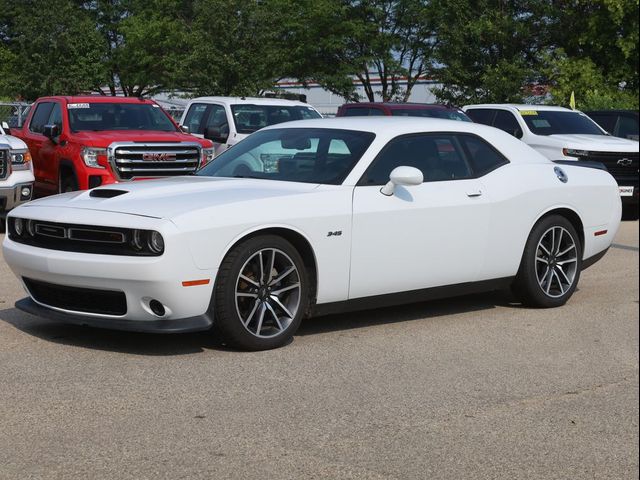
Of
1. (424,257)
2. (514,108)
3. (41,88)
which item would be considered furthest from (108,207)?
(41,88)

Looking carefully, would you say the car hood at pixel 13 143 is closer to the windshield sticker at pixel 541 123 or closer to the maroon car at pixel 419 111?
the maroon car at pixel 419 111

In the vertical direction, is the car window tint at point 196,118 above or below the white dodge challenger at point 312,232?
below

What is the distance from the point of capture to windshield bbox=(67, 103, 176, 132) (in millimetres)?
15164

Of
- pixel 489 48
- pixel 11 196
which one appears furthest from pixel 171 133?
pixel 489 48

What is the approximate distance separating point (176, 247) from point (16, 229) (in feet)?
4.89

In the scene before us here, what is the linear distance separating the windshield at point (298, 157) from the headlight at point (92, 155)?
21.3 feet

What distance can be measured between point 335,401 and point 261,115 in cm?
1218

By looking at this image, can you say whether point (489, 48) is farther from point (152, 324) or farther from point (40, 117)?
point (152, 324)

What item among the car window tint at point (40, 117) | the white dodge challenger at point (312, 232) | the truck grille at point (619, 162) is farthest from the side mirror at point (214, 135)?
the white dodge challenger at point (312, 232)

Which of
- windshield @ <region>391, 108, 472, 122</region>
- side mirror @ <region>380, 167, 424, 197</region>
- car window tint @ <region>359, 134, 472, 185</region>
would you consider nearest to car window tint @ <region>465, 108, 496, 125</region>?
windshield @ <region>391, 108, 472, 122</region>

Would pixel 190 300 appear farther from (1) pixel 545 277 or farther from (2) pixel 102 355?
(1) pixel 545 277

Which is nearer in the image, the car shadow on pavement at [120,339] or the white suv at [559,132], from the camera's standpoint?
the car shadow on pavement at [120,339]

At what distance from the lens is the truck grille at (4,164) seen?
44.2 feet

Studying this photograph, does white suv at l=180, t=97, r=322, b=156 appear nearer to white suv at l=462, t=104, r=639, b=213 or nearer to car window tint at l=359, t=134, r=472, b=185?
white suv at l=462, t=104, r=639, b=213
